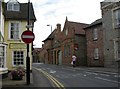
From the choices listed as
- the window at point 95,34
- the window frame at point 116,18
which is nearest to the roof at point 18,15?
the window frame at point 116,18

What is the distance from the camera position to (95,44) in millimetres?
38906

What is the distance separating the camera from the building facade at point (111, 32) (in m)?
31.1

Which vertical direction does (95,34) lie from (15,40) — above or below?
above

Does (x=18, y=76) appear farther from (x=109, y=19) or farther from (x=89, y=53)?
(x=89, y=53)

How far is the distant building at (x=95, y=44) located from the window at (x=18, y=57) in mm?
12599

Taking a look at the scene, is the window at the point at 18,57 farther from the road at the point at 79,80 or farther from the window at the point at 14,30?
the road at the point at 79,80

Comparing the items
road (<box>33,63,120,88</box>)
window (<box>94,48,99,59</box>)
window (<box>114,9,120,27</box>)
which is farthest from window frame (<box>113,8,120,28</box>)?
road (<box>33,63,120,88</box>)

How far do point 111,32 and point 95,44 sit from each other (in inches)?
265

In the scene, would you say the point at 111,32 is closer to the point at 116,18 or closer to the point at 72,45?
the point at 116,18

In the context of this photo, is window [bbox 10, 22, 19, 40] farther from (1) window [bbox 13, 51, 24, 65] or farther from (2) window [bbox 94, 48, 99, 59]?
(2) window [bbox 94, 48, 99, 59]

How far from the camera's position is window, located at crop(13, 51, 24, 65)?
1115 inches

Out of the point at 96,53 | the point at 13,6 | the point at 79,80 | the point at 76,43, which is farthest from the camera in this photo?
the point at 76,43

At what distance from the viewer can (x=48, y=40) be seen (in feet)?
234

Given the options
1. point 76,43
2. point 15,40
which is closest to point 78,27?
point 76,43
